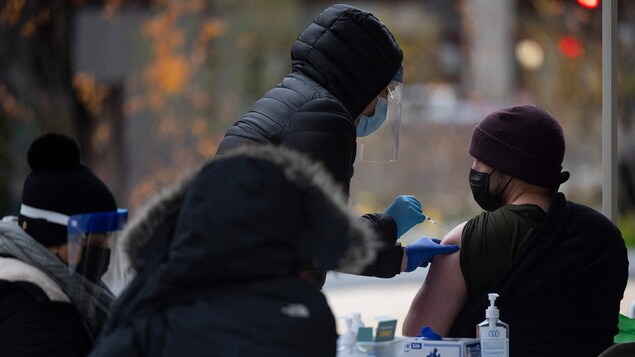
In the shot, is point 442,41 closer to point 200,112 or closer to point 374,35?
point 200,112

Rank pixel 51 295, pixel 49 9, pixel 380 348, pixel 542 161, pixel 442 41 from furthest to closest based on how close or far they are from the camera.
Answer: pixel 442 41 < pixel 49 9 < pixel 542 161 < pixel 380 348 < pixel 51 295

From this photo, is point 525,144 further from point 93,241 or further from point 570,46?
point 570,46

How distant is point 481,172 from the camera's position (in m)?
3.36

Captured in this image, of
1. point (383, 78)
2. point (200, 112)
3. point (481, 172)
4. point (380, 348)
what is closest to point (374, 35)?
point (383, 78)

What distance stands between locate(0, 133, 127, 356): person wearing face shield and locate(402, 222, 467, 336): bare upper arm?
948 millimetres

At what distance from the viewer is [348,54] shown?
10.9 ft

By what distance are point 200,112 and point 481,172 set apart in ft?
20.7

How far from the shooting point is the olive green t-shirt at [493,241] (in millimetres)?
3156

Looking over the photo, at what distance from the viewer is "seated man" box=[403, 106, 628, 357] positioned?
10.2 ft

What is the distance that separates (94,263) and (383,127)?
1227 mm

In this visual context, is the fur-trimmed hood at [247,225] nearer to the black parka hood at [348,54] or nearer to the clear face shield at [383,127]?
the black parka hood at [348,54]

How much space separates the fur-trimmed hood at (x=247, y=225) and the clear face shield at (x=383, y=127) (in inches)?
59.0

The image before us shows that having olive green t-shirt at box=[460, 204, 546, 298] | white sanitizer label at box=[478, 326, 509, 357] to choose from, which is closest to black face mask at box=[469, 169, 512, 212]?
olive green t-shirt at box=[460, 204, 546, 298]

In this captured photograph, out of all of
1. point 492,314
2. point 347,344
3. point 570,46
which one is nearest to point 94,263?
point 347,344
